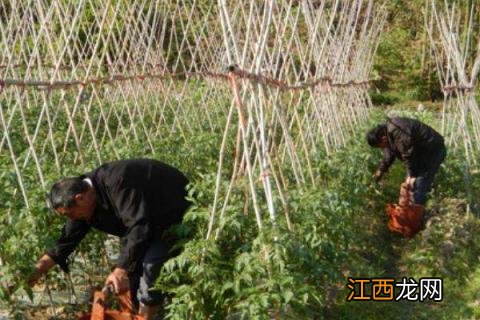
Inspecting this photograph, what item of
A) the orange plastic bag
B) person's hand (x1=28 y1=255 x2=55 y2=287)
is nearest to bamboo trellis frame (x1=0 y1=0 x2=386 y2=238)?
person's hand (x1=28 y1=255 x2=55 y2=287)

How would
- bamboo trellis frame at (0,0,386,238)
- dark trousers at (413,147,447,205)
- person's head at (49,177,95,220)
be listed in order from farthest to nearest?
dark trousers at (413,147,447,205) → bamboo trellis frame at (0,0,386,238) → person's head at (49,177,95,220)

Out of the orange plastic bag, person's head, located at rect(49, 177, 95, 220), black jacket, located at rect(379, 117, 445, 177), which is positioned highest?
person's head, located at rect(49, 177, 95, 220)

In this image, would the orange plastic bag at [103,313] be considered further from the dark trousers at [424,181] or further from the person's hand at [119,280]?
the dark trousers at [424,181]

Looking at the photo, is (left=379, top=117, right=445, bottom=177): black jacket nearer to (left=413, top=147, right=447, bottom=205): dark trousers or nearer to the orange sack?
(left=413, top=147, right=447, bottom=205): dark trousers

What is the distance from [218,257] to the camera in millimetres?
3846

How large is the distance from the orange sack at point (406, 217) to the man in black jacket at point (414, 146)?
6.3 inches

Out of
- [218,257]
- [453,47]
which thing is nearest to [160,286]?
[218,257]

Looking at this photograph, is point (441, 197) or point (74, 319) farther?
point (441, 197)

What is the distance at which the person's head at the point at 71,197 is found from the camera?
12.0 feet

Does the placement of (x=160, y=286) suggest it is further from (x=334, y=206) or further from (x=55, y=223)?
(x=334, y=206)

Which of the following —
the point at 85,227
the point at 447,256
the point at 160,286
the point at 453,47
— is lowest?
the point at 447,256

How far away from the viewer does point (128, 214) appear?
3859mm

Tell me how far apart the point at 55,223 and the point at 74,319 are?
0.71 m

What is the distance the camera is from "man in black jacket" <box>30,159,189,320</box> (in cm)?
376
